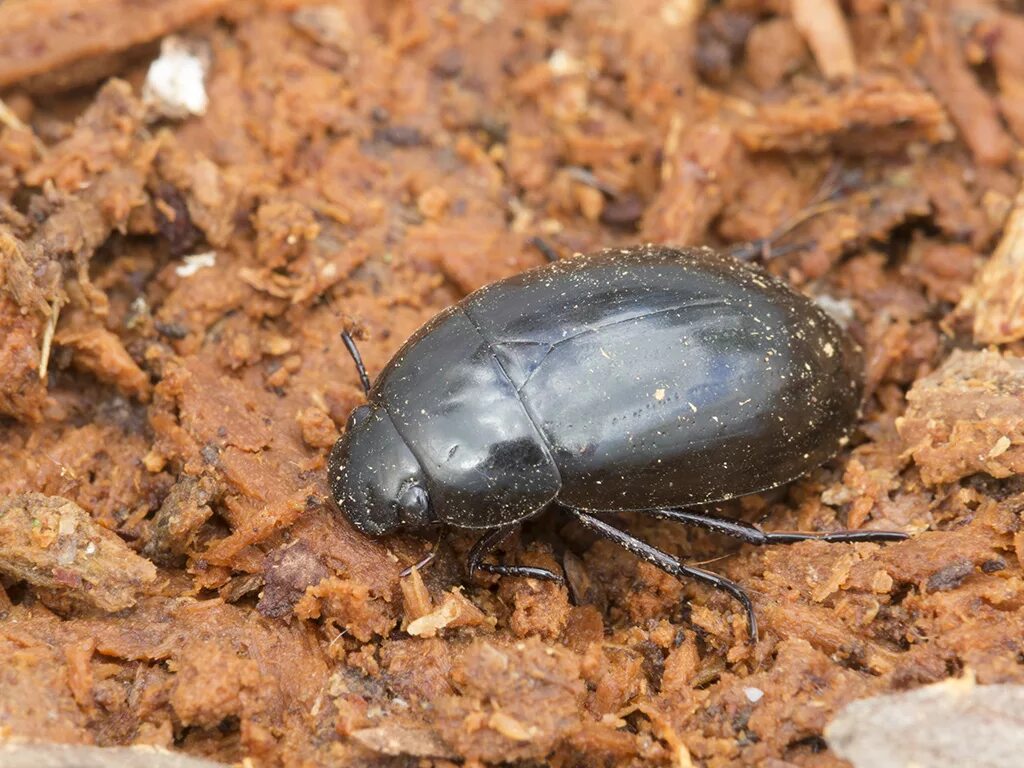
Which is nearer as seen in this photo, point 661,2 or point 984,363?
point 984,363

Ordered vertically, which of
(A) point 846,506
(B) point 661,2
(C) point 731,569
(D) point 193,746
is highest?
(B) point 661,2

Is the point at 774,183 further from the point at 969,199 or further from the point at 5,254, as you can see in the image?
the point at 5,254

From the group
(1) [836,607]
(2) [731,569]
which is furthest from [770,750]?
(2) [731,569]

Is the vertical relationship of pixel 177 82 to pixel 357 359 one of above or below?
above

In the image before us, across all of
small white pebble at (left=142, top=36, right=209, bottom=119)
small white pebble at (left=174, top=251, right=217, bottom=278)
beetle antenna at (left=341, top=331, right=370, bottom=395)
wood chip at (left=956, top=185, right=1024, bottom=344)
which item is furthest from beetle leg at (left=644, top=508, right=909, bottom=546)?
small white pebble at (left=142, top=36, right=209, bottom=119)

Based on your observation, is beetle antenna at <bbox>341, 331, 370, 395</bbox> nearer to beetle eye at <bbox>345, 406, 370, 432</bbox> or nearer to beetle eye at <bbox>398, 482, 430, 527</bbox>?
beetle eye at <bbox>345, 406, 370, 432</bbox>

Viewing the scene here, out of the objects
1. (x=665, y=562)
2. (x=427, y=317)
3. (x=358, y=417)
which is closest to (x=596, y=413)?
(x=665, y=562)

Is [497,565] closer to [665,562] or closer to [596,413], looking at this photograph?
[665,562]

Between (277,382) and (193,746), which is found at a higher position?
(277,382)
